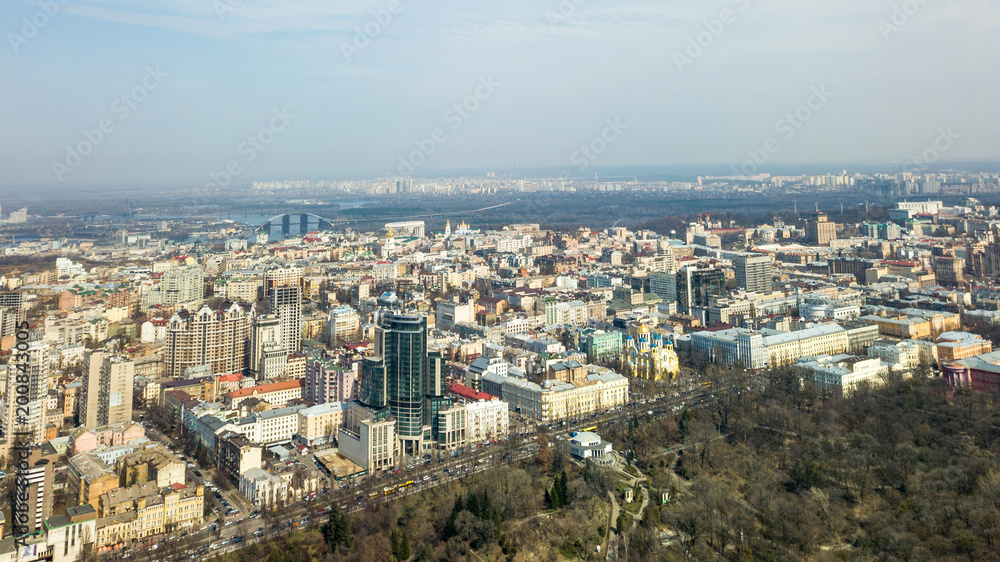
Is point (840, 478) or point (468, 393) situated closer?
point (840, 478)

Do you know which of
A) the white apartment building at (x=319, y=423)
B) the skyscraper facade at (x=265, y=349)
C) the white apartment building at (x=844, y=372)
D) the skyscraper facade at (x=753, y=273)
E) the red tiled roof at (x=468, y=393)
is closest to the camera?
the white apartment building at (x=319, y=423)

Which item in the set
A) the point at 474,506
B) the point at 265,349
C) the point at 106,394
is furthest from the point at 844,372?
the point at 106,394

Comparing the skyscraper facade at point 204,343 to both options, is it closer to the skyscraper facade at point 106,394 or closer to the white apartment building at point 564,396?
the skyscraper facade at point 106,394

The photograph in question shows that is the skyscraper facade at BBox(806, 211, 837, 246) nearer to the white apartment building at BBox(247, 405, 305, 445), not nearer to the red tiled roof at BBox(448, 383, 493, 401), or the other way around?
the red tiled roof at BBox(448, 383, 493, 401)

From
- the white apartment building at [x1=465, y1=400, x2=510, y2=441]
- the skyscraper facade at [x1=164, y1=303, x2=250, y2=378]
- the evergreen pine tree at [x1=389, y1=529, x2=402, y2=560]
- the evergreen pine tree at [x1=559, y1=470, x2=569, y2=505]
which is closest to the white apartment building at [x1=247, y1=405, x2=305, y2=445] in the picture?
the white apartment building at [x1=465, y1=400, x2=510, y2=441]

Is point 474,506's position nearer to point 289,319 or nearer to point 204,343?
point 204,343

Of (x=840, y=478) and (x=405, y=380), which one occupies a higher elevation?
(x=405, y=380)

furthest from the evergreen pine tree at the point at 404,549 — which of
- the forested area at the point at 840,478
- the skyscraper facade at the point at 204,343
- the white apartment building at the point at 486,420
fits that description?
the skyscraper facade at the point at 204,343

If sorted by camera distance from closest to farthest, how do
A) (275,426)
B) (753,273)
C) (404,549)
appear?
(404,549) → (275,426) → (753,273)

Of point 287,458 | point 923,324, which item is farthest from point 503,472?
point 923,324

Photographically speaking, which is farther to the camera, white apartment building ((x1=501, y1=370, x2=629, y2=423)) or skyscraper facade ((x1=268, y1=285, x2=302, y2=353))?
skyscraper facade ((x1=268, y1=285, x2=302, y2=353))

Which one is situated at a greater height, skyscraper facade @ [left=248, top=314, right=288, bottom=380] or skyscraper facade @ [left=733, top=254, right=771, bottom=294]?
skyscraper facade @ [left=733, top=254, right=771, bottom=294]
